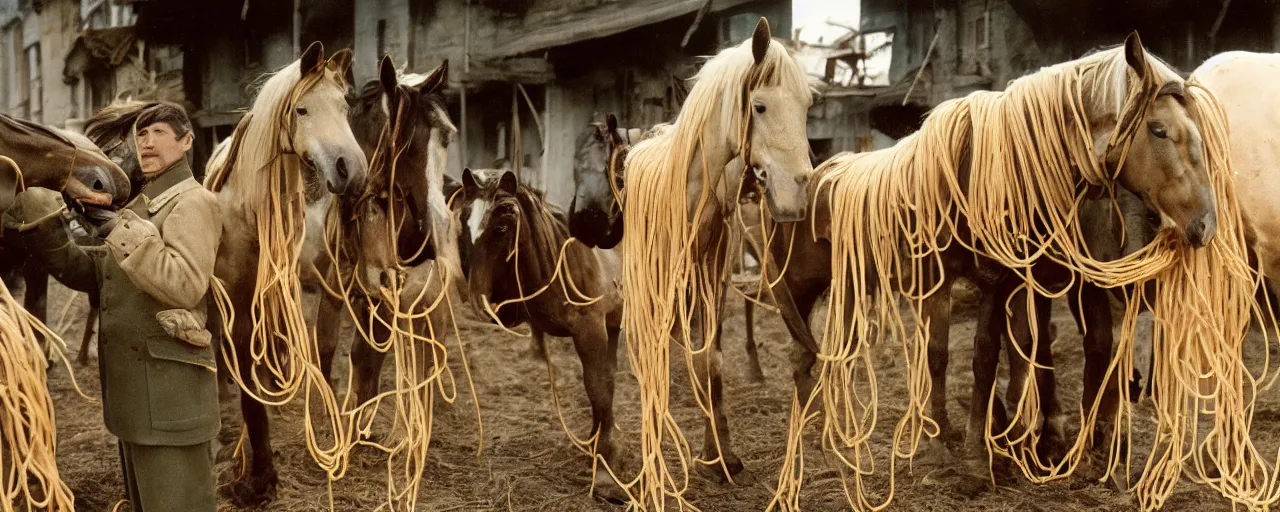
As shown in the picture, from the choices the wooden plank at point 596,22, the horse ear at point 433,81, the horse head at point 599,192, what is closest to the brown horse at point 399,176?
the horse ear at point 433,81

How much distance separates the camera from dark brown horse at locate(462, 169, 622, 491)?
175 inches

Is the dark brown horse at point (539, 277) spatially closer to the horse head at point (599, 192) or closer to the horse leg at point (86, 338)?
the horse head at point (599, 192)

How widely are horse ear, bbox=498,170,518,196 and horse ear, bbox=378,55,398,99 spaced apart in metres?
0.73

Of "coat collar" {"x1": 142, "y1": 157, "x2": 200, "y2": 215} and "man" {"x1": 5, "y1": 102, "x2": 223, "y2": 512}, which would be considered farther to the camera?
"coat collar" {"x1": 142, "y1": 157, "x2": 200, "y2": 215}

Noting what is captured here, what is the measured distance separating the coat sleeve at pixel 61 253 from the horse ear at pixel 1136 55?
3475mm

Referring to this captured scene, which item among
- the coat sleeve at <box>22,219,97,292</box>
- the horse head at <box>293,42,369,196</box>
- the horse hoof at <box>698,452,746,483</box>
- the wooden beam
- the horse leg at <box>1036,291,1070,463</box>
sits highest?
the wooden beam

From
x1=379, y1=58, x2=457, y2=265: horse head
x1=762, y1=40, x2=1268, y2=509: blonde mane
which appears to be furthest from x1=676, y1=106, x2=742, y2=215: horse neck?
x1=379, y1=58, x2=457, y2=265: horse head

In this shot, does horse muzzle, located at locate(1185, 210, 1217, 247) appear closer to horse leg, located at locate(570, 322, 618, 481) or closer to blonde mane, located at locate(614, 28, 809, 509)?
blonde mane, located at locate(614, 28, 809, 509)

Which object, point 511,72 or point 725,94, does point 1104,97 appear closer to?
point 725,94

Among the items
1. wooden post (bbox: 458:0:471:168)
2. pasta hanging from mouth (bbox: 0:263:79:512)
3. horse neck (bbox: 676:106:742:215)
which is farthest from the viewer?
wooden post (bbox: 458:0:471:168)

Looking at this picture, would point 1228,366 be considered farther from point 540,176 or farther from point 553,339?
point 540,176

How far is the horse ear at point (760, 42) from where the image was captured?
11.2ft

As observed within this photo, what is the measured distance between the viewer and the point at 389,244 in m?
3.90

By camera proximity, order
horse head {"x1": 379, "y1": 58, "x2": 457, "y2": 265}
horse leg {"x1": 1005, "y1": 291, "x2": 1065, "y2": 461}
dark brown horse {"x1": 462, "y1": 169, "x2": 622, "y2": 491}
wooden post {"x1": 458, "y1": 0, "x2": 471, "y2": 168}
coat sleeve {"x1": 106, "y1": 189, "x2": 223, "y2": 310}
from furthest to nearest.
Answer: wooden post {"x1": 458, "y1": 0, "x2": 471, "y2": 168} → dark brown horse {"x1": 462, "y1": 169, "x2": 622, "y2": 491} → horse leg {"x1": 1005, "y1": 291, "x2": 1065, "y2": 461} → horse head {"x1": 379, "y1": 58, "x2": 457, "y2": 265} → coat sleeve {"x1": 106, "y1": 189, "x2": 223, "y2": 310}
